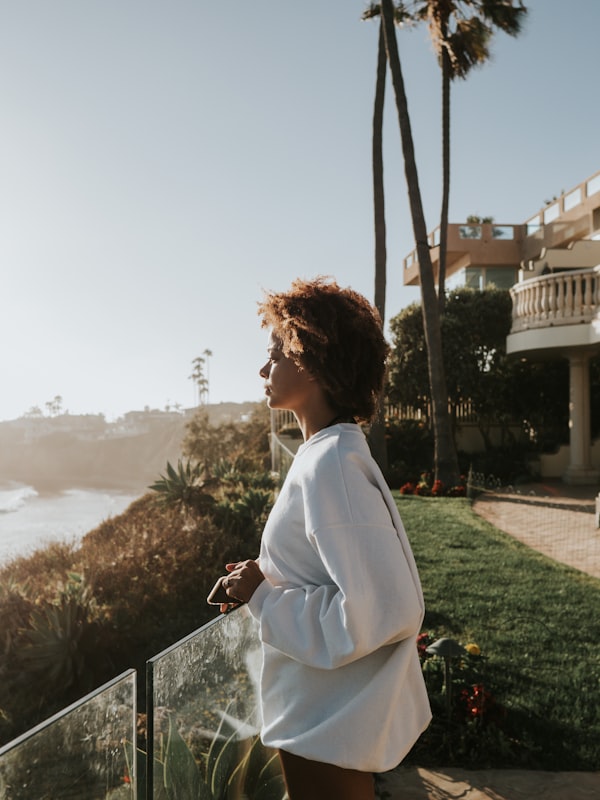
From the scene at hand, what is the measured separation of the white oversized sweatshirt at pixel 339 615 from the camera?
1.51 meters

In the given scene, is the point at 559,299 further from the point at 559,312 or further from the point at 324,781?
the point at 324,781

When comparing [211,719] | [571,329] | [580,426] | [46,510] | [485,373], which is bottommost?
[46,510]

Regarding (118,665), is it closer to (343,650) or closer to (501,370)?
(343,650)

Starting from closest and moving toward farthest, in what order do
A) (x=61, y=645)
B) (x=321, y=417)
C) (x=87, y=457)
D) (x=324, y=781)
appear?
(x=324, y=781), (x=321, y=417), (x=61, y=645), (x=87, y=457)

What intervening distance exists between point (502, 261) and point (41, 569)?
23.2 metres

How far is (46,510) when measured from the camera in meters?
65.1

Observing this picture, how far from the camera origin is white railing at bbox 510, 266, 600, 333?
15.5 m

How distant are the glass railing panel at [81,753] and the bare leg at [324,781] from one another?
1.32ft

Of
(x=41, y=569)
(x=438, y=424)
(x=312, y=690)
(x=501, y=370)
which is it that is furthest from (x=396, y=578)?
(x=501, y=370)

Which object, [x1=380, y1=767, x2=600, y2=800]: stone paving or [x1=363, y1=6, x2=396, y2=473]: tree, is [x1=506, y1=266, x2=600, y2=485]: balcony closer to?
[x1=363, y1=6, x2=396, y2=473]: tree

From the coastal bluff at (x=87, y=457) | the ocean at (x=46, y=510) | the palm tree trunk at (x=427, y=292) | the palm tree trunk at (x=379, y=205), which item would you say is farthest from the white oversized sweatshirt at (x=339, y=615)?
the coastal bluff at (x=87, y=457)

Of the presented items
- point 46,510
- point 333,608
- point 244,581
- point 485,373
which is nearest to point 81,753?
point 244,581

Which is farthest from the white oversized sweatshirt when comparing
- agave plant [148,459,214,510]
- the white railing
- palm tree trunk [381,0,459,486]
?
the white railing

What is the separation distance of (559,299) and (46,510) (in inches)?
2296
